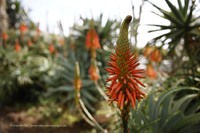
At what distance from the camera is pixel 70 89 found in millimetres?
3244

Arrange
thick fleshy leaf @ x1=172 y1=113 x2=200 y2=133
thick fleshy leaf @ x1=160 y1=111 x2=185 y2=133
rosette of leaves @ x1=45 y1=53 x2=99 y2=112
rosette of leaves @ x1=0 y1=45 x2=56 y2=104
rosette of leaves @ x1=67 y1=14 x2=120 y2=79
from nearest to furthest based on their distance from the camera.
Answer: thick fleshy leaf @ x1=172 y1=113 x2=200 y2=133 < thick fleshy leaf @ x1=160 y1=111 x2=185 y2=133 < rosette of leaves @ x1=45 y1=53 x2=99 y2=112 < rosette of leaves @ x1=67 y1=14 x2=120 y2=79 < rosette of leaves @ x1=0 y1=45 x2=56 y2=104

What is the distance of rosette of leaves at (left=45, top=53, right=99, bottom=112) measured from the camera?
10.6 feet

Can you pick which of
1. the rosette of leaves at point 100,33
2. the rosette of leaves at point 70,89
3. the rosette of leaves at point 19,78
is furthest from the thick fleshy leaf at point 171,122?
the rosette of leaves at point 19,78

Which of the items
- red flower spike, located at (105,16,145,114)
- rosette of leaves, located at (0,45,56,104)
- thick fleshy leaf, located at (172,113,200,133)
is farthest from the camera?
rosette of leaves, located at (0,45,56,104)

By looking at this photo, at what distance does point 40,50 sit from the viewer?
260 inches

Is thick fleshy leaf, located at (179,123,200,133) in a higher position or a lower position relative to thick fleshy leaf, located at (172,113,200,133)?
lower

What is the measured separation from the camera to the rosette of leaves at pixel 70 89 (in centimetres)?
323

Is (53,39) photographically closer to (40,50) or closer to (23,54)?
(40,50)

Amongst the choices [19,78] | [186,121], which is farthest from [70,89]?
[186,121]

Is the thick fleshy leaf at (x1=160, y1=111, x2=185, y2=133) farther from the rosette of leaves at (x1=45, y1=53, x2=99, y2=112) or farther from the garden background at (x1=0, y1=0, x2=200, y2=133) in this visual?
the rosette of leaves at (x1=45, y1=53, x2=99, y2=112)

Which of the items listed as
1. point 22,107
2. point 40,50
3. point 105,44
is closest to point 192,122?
point 105,44

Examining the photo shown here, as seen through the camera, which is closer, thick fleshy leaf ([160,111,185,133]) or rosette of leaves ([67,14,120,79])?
thick fleshy leaf ([160,111,185,133])

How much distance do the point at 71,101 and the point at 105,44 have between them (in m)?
2.00

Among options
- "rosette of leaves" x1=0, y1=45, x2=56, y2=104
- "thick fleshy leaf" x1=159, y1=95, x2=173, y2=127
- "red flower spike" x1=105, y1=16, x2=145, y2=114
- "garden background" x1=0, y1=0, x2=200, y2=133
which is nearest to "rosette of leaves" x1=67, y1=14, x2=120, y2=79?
"garden background" x1=0, y1=0, x2=200, y2=133
